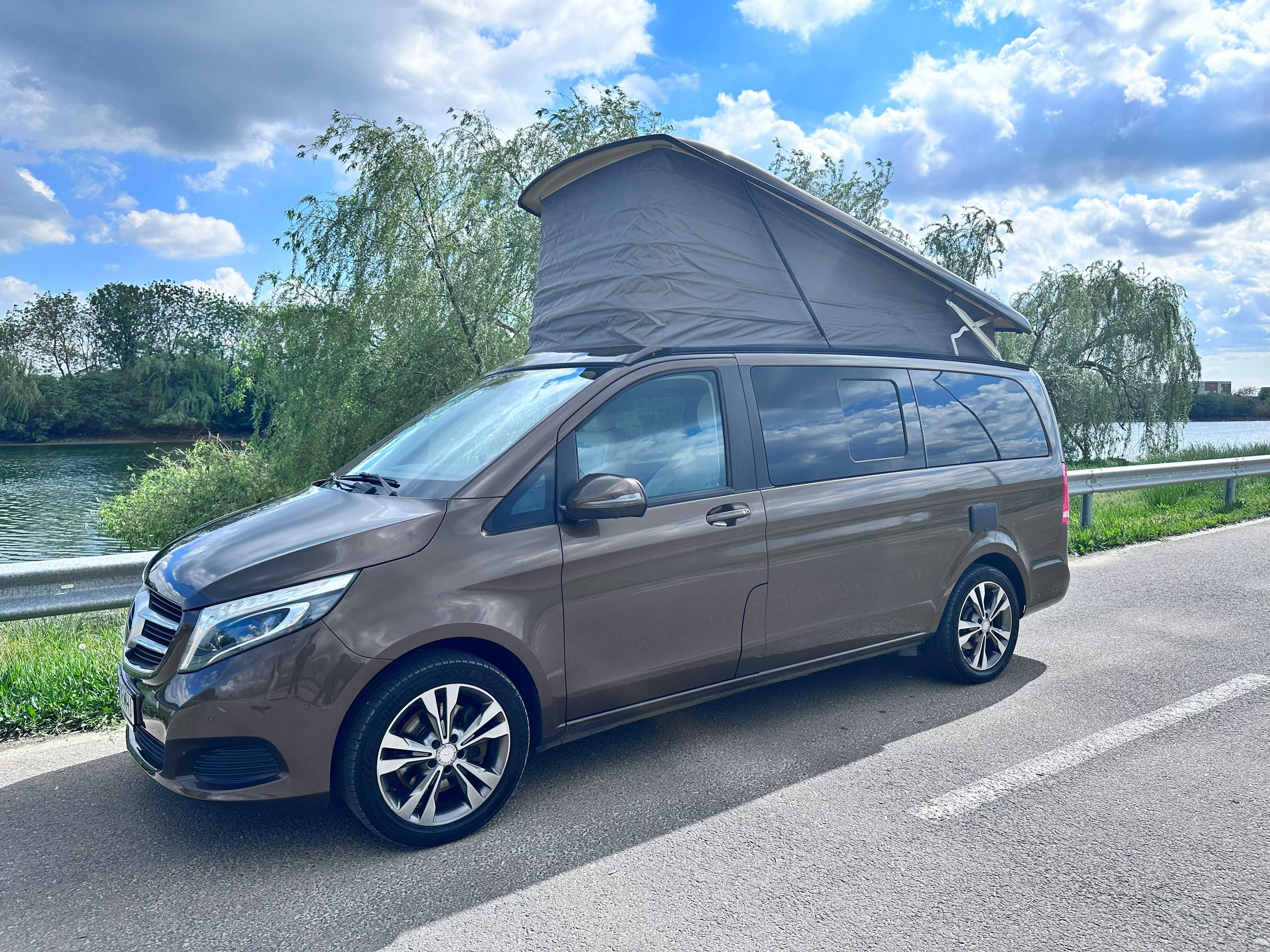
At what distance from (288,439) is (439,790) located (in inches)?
606

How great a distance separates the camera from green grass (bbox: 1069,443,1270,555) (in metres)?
9.56

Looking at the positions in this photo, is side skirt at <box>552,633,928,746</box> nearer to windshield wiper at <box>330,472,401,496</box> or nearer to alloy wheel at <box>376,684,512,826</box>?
alloy wheel at <box>376,684,512,826</box>

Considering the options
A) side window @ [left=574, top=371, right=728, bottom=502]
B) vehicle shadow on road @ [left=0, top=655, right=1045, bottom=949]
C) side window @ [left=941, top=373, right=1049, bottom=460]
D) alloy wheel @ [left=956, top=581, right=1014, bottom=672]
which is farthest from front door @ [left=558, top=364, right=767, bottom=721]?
side window @ [left=941, top=373, right=1049, bottom=460]

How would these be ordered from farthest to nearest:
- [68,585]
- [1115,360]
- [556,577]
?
[1115,360] < [68,585] < [556,577]

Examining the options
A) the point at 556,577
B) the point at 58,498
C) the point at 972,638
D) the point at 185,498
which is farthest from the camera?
the point at 58,498

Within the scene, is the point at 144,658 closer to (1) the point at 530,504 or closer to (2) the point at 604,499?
(1) the point at 530,504

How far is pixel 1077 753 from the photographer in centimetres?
393

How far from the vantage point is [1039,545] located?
529 centimetres

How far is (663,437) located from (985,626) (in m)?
2.42

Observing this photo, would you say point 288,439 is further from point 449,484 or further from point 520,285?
point 449,484

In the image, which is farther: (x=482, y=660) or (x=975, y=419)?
(x=975, y=419)

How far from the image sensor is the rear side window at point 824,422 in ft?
13.6

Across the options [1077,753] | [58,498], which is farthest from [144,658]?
[58,498]

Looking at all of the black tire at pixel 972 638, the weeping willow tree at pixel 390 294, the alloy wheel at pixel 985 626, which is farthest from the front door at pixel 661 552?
the weeping willow tree at pixel 390 294
